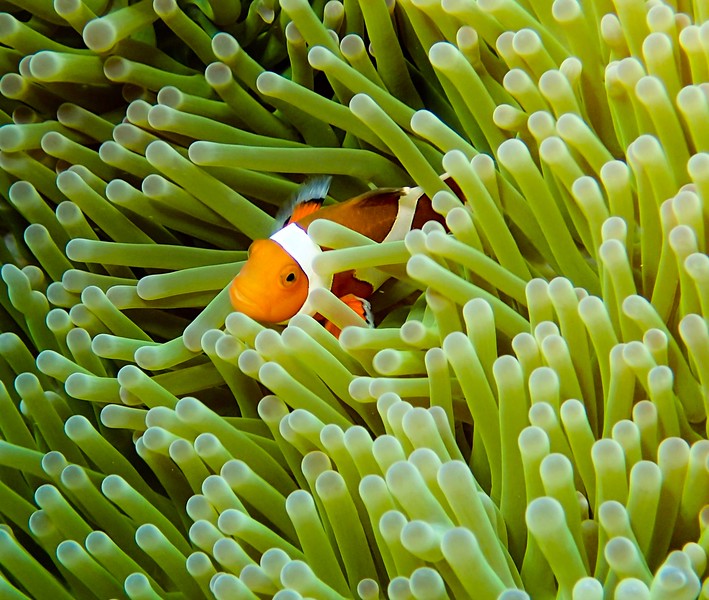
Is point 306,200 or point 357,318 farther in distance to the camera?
point 306,200

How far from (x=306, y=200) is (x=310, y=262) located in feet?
0.43

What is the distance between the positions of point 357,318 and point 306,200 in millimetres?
239

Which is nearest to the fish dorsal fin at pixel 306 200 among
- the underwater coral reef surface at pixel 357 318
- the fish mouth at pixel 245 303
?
the underwater coral reef surface at pixel 357 318

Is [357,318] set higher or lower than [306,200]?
lower

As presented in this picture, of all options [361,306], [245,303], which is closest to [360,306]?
[361,306]

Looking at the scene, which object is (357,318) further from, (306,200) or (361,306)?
(306,200)

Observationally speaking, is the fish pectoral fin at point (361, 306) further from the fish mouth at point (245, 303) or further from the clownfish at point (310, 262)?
the fish mouth at point (245, 303)

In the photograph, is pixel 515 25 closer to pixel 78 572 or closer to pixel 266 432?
pixel 266 432

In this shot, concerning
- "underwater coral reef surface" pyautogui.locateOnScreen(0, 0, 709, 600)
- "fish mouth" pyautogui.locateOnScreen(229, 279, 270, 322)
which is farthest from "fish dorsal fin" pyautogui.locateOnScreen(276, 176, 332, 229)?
"fish mouth" pyautogui.locateOnScreen(229, 279, 270, 322)

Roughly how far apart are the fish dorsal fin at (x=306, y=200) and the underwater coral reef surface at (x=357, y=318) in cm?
3

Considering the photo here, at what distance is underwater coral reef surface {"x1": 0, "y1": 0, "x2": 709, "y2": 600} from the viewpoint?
0.72 metres

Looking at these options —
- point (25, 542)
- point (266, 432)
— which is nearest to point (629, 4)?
point (266, 432)

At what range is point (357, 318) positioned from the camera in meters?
1.04

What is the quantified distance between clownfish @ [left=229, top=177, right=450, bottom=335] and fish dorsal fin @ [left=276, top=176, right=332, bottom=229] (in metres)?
0.03
